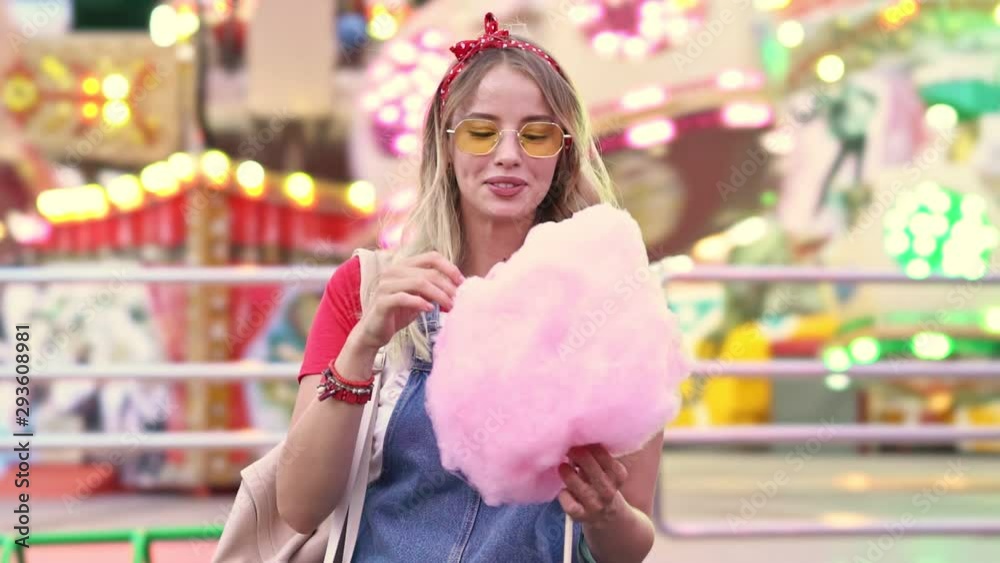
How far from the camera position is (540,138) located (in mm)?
1655

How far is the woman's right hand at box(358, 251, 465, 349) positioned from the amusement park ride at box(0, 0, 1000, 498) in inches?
148

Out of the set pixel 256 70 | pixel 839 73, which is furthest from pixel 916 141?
pixel 256 70

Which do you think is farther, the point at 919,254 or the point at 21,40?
the point at 919,254

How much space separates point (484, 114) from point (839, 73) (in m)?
5.70

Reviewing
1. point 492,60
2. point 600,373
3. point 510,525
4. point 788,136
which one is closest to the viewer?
point 600,373

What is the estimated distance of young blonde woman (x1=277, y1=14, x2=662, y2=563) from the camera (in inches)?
61.8

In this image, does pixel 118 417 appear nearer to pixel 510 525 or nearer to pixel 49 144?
pixel 49 144

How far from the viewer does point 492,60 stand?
172 cm

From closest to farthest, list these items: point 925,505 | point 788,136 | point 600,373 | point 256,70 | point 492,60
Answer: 1. point 600,373
2. point 492,60
3. point 925,505
4. point 256,70
5. point 788,136

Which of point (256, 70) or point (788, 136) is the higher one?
point (256, 70)

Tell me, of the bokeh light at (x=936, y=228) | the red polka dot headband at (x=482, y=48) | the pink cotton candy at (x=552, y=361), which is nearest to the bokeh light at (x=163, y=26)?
the bokeh light at (x=936, y=228)

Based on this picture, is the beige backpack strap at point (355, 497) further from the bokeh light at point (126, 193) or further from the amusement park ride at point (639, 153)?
the bokeh light at point (126, 193)

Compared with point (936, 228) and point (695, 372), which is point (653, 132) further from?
point (695, 372)

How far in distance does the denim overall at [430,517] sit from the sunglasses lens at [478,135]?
30cm
